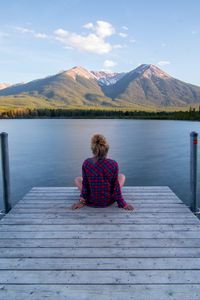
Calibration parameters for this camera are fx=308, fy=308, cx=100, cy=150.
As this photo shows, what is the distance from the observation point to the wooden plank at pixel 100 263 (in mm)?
3689

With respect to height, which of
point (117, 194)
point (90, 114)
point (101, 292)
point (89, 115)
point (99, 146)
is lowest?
point (101, 292)

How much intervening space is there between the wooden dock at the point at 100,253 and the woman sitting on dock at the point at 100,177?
0.71 feet

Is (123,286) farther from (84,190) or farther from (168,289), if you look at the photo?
(84,190)

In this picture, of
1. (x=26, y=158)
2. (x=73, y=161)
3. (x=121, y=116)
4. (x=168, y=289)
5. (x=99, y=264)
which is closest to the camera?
(x=168, y=289)

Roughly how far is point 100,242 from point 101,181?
4.61 feet

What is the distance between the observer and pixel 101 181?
5.56 meters

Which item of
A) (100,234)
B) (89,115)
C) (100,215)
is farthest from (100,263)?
(89,115)

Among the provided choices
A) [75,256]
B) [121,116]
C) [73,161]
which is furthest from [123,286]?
[121,116]

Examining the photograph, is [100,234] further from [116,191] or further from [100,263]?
[116,191]

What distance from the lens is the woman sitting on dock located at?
554 cm

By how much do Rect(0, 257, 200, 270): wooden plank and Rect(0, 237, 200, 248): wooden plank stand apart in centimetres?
37

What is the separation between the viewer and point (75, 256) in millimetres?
3971

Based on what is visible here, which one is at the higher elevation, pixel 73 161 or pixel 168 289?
pixel 168 289

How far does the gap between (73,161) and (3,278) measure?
18.2 metres
